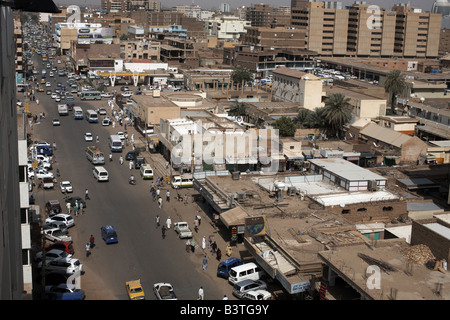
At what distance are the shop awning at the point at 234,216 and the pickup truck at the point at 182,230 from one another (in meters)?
1.78

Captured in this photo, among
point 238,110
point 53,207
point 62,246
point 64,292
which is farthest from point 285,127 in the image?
point 64,292

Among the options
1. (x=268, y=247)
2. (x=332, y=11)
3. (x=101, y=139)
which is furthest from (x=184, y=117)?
(x=332, y=11)

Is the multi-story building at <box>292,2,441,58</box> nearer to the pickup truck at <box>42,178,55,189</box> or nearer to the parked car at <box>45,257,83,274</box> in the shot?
the pickup truck at <box>42,178,55,189</box>

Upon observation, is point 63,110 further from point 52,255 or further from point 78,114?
point 52,255

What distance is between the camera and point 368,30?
97375mm

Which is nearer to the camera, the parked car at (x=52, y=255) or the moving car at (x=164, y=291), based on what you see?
the moving car at (x=164, y=291)

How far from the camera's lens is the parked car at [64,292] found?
16688 millimetres

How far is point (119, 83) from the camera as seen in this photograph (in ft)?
225

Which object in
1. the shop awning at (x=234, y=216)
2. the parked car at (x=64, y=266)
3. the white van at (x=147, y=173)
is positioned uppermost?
the shop awning at (x=234, y=216)

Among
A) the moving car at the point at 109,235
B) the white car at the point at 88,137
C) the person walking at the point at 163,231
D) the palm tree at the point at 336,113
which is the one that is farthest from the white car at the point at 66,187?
the palm tree at the point at 336,113

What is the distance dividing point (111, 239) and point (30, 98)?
37601 millimetres

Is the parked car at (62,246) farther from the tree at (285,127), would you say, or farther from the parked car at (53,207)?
the tree at (285,127)

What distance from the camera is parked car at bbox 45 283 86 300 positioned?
16.7 meters
